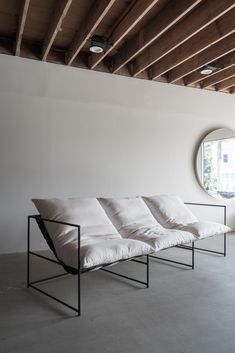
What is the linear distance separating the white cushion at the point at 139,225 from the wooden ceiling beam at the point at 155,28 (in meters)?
1.82

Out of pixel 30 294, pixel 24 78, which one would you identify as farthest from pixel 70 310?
pixel 24 78

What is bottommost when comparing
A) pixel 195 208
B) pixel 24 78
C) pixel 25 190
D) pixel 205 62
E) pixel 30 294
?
pixel 30 294

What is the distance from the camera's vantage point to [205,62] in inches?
159

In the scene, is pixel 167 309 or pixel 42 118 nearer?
pixel 167 309

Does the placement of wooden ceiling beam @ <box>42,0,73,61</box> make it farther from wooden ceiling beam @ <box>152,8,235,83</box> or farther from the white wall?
wooden ceiling beam @ <box>152,8,235,83</box>

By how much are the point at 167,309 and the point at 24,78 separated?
321 cm

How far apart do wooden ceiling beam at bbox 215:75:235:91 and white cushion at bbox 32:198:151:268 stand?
3309 millimetres

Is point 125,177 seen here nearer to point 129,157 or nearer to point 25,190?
point 129,157

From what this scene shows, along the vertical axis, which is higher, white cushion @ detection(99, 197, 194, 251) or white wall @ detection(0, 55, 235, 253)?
white wall @ detection(0, 55, 235, 253)

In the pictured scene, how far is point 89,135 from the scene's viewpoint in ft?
14.3

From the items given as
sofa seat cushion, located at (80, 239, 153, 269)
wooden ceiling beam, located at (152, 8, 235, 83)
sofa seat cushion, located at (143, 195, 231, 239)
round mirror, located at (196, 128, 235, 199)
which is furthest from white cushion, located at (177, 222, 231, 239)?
wooden ceiling beam, located at (152, 8, 235, 83)

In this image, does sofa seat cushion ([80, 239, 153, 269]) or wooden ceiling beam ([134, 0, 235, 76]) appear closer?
sofa seat cushion ([80, 239, 153, 269])

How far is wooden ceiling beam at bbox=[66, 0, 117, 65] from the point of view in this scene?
2827mm

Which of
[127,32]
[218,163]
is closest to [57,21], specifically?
[127,32]
